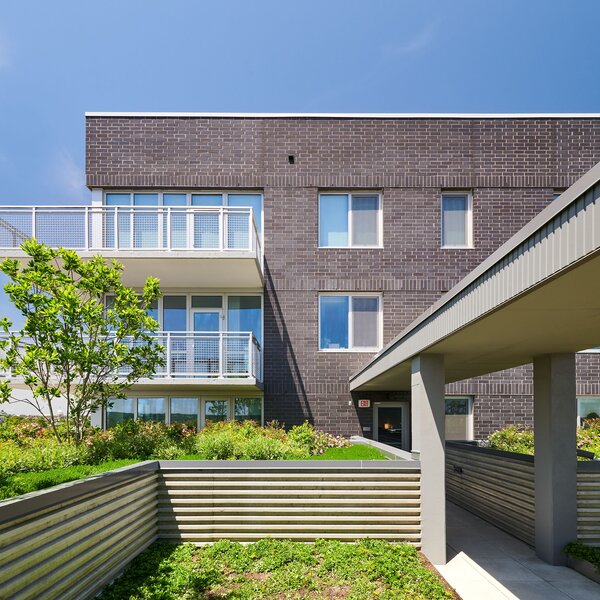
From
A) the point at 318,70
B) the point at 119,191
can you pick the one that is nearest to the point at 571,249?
the point at 119,191

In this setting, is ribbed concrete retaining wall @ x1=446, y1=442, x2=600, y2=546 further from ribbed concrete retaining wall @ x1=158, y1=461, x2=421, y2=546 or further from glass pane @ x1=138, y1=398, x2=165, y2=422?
glass pane @ x1=138, y1=398, x2=165, y2=422

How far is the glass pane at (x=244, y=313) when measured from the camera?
14375 mm

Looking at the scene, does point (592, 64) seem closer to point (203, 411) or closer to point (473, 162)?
point (473, 162)

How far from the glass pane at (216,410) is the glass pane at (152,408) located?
1243mm

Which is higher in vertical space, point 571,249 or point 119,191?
point 119,191

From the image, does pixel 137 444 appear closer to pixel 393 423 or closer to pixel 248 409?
pixel 248 409

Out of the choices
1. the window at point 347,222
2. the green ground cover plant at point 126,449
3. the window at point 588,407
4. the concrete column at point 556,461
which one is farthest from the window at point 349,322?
the concrete column at point 556,461

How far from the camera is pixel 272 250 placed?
46.9 feet

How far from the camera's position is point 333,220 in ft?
47.7

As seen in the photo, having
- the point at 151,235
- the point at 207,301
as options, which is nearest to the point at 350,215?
the point at 207,301

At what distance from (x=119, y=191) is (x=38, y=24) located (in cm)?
445

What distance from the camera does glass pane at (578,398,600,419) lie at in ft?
46.3

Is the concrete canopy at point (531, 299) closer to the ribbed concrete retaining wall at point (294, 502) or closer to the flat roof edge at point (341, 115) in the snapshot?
the ribbed concrete retaining wall at point (294, 502)

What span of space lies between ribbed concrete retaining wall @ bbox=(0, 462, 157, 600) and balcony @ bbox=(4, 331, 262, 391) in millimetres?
5083
